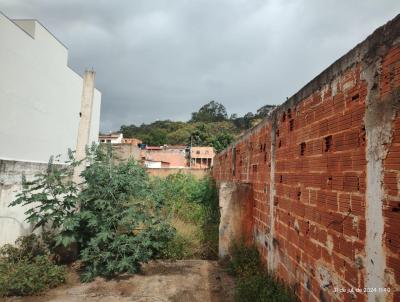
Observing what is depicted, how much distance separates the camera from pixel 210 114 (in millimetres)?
71500

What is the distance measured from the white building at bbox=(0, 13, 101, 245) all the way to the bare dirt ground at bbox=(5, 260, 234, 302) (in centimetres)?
706

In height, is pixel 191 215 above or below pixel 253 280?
above

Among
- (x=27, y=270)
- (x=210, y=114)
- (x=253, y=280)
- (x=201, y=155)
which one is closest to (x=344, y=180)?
(x=253, y=280)

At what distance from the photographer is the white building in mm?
14094

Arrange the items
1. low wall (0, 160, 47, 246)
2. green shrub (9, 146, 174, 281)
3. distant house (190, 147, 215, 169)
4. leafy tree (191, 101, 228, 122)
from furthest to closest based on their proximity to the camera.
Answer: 1. leafy tree (191, 101, 228, 122)
2. distant house (190, 147, 215, 169)
3. low wall (0, 160, 47, 246)
4. green shrub (9, 146, 174, 281)

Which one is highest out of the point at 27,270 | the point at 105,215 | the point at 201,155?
the point at 201,155

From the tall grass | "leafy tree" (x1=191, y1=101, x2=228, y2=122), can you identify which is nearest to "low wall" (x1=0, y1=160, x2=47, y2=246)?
the tall grass

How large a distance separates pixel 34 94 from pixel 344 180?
17052mm

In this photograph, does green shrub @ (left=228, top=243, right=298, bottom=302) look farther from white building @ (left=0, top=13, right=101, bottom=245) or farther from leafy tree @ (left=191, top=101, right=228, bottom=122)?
leafy tree @ (left=191, top=101, right=228, bottom=122)

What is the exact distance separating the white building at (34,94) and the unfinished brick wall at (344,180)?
853 centimetres

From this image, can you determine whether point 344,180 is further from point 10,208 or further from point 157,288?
point 10,208

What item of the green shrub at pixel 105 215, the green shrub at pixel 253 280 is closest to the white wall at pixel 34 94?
the green shrub at pixel 105 215

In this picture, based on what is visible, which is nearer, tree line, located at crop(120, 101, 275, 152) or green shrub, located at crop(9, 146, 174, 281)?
green shrub, located at crop(9, 146, 174, 281)

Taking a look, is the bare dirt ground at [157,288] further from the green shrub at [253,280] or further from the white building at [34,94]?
the white building at [34,94]
